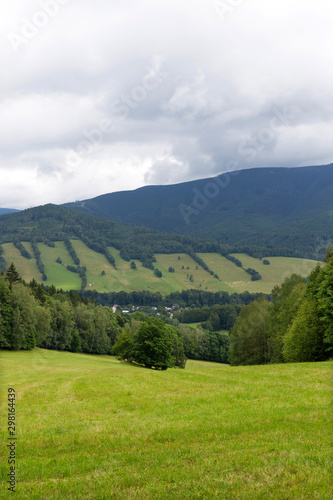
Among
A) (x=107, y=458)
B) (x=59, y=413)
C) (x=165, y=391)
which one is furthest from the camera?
(x=165, y=391)

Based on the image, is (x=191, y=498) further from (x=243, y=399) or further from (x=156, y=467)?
(x=243, y=399)

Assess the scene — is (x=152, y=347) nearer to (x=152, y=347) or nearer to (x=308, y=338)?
(x=152, y=347)

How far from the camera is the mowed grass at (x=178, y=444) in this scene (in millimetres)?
9469

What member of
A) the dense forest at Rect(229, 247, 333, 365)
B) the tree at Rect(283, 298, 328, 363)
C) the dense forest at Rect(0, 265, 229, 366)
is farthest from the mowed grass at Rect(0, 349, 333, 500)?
the dense forest at Rect(0, 265, 229, 366)

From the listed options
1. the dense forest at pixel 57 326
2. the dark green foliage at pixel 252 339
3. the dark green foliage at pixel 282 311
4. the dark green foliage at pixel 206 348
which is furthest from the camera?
the dark green foliage at pixel 206 348

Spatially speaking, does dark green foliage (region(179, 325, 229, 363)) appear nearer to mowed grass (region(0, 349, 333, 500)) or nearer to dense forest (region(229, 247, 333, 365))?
dense forest (region(229, 247, 333, 365))

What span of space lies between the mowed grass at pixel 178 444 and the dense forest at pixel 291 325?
23.7 meters

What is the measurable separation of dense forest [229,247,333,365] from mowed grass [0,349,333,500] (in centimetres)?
2366

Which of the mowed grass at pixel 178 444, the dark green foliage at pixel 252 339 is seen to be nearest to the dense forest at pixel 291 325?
the dark green foliage at pixel 252 339

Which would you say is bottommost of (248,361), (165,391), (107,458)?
(248,361)

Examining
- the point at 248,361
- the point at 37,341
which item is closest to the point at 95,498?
the point at 248,361

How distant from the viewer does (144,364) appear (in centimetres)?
6788

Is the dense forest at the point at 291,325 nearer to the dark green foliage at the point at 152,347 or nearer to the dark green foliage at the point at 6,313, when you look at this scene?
the dark green foliage at the point at 152,347

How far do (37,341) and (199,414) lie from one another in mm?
81279
